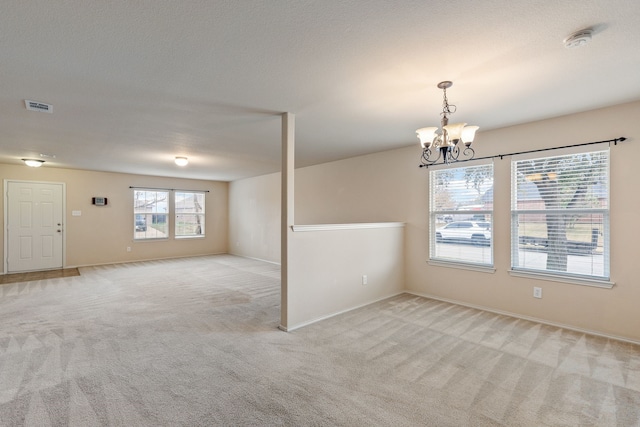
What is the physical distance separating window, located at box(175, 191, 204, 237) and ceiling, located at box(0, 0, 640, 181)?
4590mm

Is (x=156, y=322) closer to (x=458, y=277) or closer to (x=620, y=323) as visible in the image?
(x=458, y=277)

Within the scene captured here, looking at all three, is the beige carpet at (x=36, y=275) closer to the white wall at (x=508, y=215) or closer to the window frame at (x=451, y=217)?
the white wall at (x=508, y=215)

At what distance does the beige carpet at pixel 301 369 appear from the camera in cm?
191

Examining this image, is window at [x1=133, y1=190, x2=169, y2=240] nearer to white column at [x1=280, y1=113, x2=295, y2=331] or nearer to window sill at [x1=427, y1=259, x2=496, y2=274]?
white column at [x1=280, y1=113, x2=295, y2=331]

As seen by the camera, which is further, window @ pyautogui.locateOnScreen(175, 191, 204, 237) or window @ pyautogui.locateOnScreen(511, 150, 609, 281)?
window @ pyautogui.locateOnScreen(175, 191, 204, 237)

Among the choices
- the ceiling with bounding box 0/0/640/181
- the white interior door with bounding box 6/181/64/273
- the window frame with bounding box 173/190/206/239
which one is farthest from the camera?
the window frame with bounding box 173/190/206/239

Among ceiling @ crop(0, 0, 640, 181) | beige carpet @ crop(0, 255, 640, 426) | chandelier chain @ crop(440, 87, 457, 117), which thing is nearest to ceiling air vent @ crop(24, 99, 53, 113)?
ceiling @ crop(0, 0, 640, 181)

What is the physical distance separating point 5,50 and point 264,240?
6348 millimetres

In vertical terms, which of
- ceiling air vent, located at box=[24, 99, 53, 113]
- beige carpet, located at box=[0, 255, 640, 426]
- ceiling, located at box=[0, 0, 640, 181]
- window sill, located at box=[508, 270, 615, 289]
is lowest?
beige carpet, located at box=[0, 255, 640, 426]

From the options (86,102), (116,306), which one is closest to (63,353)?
(116,306)

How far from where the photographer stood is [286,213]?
331cm

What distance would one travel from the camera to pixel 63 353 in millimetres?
2703

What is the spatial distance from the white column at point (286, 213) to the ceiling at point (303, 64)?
0.23 metres

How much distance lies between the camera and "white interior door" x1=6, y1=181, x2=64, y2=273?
6449 mm
